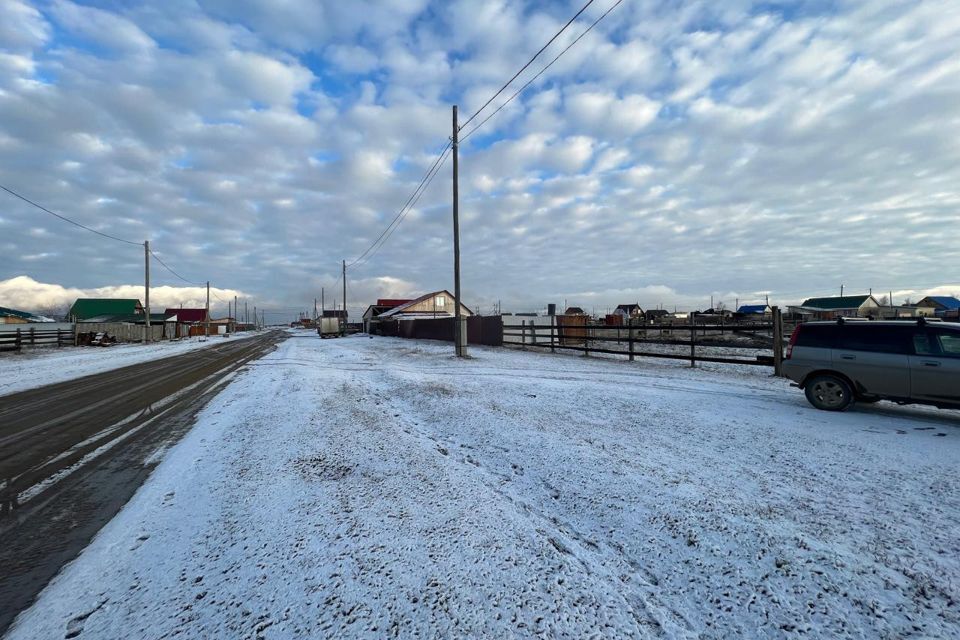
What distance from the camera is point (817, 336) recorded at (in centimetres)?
706

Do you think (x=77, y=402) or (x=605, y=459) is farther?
(x=77, y=402)

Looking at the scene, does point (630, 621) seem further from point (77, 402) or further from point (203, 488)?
point (77, 402)

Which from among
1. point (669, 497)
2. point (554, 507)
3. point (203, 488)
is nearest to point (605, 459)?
point (669, 497)

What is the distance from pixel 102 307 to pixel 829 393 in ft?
308

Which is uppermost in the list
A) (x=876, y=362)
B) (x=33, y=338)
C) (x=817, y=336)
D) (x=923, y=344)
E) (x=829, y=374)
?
(x=817, y=336)

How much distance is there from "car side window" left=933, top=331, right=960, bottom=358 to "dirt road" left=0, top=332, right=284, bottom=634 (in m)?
9.94

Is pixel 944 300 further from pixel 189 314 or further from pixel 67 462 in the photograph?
pixel 189 314

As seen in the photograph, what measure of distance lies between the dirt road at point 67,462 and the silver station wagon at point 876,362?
933cm

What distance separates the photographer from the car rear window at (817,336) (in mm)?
6930

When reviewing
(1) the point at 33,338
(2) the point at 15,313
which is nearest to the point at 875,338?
(1) the point at 33,338

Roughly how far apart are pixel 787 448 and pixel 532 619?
410 cm

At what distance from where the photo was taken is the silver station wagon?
5938 millimetres

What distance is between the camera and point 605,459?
4.29m

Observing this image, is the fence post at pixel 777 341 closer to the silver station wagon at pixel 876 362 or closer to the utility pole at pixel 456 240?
the silver station wagon at pixel 876 362
